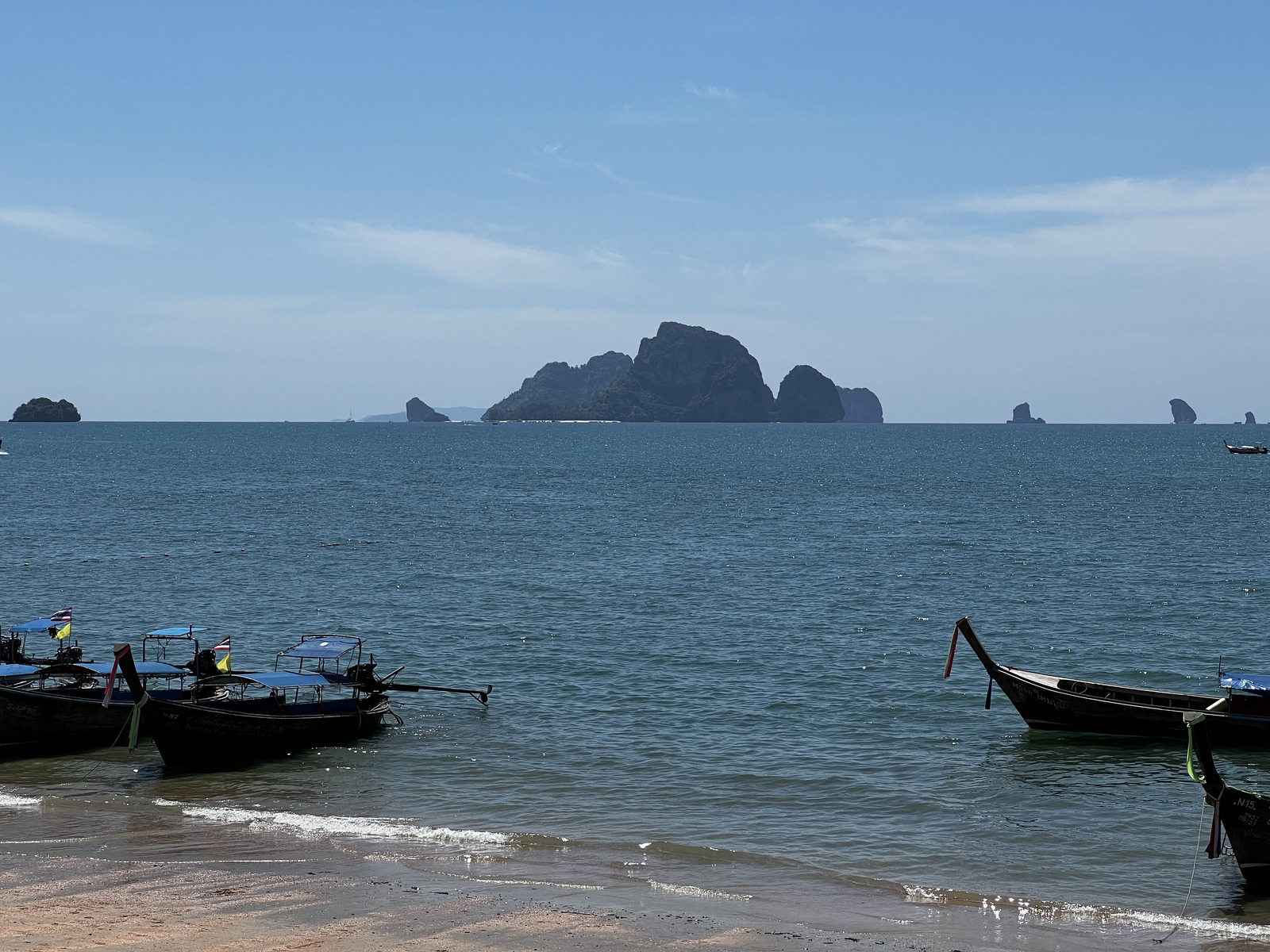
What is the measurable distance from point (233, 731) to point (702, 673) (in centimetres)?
1760

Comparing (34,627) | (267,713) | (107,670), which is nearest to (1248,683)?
(267,713)

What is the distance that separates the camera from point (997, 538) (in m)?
84.4

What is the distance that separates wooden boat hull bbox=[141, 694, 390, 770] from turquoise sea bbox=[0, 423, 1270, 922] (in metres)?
0.72

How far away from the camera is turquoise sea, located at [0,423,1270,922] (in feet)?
83.3

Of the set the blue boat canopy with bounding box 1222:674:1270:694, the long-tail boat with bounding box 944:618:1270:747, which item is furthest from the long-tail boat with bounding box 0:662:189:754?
the blue boat canopy with bounding box 1222:674:1270:694

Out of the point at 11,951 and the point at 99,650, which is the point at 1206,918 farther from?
the point at 99,650

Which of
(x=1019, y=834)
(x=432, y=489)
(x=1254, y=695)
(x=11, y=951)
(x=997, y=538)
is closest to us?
(x=11, y=951)

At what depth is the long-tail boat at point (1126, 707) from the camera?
106 ft

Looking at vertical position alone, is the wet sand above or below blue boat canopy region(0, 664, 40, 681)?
below

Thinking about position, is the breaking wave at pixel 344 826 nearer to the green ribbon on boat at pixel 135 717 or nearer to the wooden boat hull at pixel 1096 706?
the green ribbon on boat at pixel 135 717

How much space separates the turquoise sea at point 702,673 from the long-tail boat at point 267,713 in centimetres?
80

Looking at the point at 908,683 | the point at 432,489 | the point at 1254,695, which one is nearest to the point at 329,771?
the point at 908,683

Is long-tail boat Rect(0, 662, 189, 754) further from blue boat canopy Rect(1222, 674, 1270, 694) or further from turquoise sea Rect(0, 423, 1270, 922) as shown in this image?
blue boat canopy Rect(1222, 674, 1270, 694)

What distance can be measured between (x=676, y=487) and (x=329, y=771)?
4277 inches
